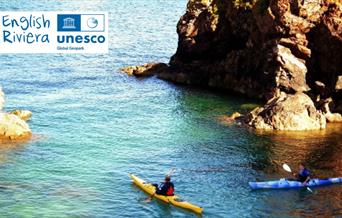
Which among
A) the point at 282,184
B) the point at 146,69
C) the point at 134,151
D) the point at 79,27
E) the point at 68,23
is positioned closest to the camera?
the point at 282,184

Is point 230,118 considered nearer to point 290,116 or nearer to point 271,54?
point 290,116

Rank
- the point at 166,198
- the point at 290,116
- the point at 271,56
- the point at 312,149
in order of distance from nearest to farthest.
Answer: the point at 166,198 < the point at 312,149 < the point at 290,116 < the point at 271,56

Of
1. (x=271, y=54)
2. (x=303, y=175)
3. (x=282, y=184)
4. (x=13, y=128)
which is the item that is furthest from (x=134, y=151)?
(x=271, y=54)

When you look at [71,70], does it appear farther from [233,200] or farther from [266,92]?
[233,200]

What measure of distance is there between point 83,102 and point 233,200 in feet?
123

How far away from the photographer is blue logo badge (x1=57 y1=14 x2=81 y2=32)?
191 feet

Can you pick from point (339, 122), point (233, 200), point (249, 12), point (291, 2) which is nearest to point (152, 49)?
point (249, 12)

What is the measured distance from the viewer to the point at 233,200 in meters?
52.0

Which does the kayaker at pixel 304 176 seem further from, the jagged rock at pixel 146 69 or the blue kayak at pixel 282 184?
the jagged rock at pixel 146 69

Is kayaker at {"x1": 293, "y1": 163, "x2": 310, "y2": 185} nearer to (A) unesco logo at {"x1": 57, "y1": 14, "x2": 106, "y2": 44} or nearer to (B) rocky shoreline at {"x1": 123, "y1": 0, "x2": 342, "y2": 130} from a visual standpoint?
(B) rocky shoreline at {"x1": 123, "y1": 0, "x2": 342, "y2": 130}

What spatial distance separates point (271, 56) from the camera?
8281 cm

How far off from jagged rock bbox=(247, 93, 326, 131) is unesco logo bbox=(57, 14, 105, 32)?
24.4m

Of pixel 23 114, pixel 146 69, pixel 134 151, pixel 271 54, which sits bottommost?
pixel 134 151

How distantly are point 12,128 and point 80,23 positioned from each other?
16.1m
